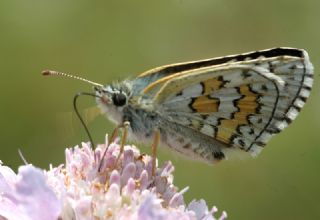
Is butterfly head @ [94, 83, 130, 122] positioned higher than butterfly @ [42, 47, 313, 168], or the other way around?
butterfly head @ [94, 83, 130, 122]

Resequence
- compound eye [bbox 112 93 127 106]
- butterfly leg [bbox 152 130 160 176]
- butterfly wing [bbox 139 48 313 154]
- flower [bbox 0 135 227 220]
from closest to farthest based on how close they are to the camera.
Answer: flower [bbox 0 135 227 220] < butterfly leg [bbox 152 130 160 176] < compound eye [bbox 112 93 127 106] < butterfly wing [bbox 139 48 313 154]

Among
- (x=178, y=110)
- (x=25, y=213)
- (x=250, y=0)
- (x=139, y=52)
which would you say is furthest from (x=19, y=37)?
(x=25, y=213)

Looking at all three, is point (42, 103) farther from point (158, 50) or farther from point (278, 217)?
point (278, 217)

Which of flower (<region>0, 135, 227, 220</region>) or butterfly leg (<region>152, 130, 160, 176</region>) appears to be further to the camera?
butterfly leg (<region>152, 130, 160, 176</region>)

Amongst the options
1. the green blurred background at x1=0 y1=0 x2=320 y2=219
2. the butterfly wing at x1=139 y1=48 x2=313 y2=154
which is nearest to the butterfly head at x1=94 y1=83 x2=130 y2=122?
the butterfly wing at x1=139 y1=48 x2=313 y2=154

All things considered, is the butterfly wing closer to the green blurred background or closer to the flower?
the flower

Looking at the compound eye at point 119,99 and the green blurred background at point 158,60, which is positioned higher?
the compound eye at point 119,99

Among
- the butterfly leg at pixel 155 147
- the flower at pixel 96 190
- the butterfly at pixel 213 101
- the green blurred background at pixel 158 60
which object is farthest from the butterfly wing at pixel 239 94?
the green blurred background at pixel 158 60

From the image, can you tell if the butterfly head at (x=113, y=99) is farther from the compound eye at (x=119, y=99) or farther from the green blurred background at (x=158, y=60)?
the green blurred background at (x=158, y=60)
